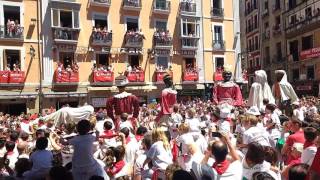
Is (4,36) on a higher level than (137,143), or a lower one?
higher

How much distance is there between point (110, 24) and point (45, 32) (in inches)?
179

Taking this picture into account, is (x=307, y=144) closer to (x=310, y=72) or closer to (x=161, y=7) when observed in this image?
(x=161, y=7)

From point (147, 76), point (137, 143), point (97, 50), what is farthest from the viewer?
point (147, 76)

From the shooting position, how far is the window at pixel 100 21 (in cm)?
2980

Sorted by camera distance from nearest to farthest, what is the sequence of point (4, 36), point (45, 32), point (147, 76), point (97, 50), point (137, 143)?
point (137, 143) → point (4, 36) → point (45, 32) → point (97, 50) → point (147, 76)

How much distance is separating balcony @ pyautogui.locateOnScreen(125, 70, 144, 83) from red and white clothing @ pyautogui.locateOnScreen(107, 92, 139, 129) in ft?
66.3

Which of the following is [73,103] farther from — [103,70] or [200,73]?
[200,73]

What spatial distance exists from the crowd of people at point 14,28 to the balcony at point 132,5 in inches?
289

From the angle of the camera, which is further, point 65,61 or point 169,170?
point 65,61

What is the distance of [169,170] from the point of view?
4926 millimetres

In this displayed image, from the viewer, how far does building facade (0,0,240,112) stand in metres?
27.7

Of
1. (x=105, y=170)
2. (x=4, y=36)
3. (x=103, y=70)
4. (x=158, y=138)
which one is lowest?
(x=105, y=170)

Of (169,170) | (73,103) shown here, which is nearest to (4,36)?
(73,103)

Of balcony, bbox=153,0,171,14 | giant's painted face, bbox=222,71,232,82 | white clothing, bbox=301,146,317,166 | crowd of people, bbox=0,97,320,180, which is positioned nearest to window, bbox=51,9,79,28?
balcony, bbox=153,0,171,14
